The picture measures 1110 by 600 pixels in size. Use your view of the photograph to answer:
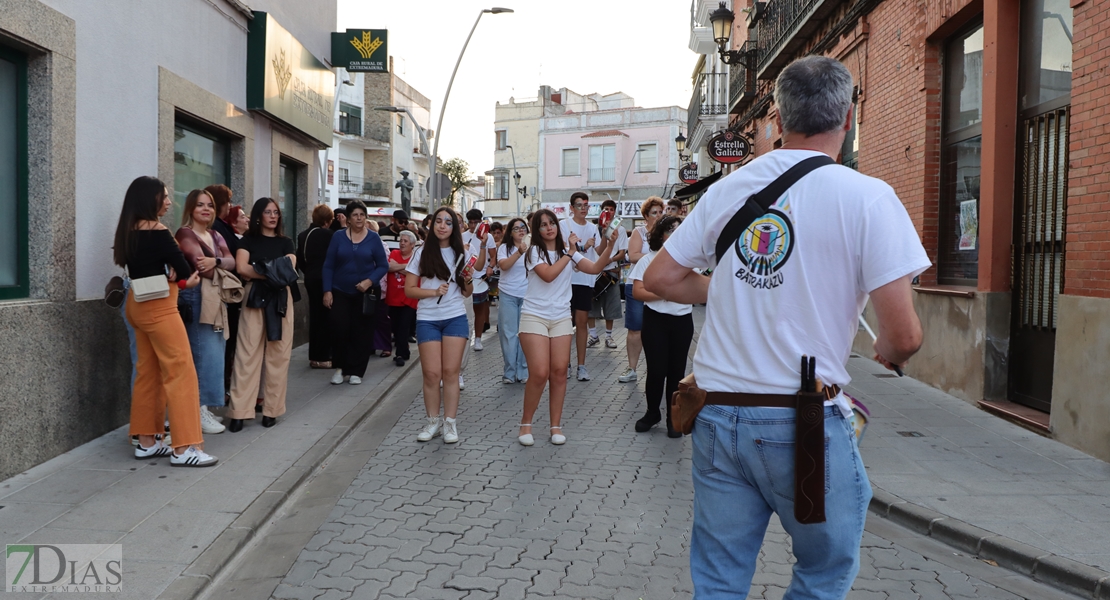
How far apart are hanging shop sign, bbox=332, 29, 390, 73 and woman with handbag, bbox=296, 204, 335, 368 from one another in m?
4.46

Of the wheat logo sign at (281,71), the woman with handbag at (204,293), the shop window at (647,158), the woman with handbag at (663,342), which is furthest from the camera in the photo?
the shop window at (647,158)

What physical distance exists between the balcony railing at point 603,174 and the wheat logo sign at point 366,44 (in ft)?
139

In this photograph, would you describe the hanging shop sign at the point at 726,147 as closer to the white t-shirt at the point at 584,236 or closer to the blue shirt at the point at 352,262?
the white t-shirt at the point at 584,236

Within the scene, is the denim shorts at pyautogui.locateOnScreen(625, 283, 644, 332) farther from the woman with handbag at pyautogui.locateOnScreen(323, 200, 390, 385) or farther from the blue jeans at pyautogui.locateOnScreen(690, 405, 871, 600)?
the blue jeans at pyautogui.locateOnScreen(690, 405, 871, 600)

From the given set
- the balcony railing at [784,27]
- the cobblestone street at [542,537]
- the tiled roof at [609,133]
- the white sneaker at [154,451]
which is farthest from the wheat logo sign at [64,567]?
the tiled roof at [609,133]

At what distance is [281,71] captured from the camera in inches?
435

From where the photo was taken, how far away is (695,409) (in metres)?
2.27

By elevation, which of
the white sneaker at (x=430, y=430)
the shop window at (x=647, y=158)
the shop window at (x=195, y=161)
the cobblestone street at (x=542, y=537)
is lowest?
the cobblestone street at (x=542, y=537)

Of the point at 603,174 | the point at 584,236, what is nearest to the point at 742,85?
the point at 584,236

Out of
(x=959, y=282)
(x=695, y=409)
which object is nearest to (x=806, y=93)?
(x=695, y=409)

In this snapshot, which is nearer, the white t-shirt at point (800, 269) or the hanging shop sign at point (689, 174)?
the white t-shirt at point (800, 269)

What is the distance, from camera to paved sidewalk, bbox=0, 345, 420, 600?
13.9ft

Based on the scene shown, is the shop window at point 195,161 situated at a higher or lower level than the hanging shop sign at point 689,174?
lower

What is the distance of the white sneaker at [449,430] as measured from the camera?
6770 mm
